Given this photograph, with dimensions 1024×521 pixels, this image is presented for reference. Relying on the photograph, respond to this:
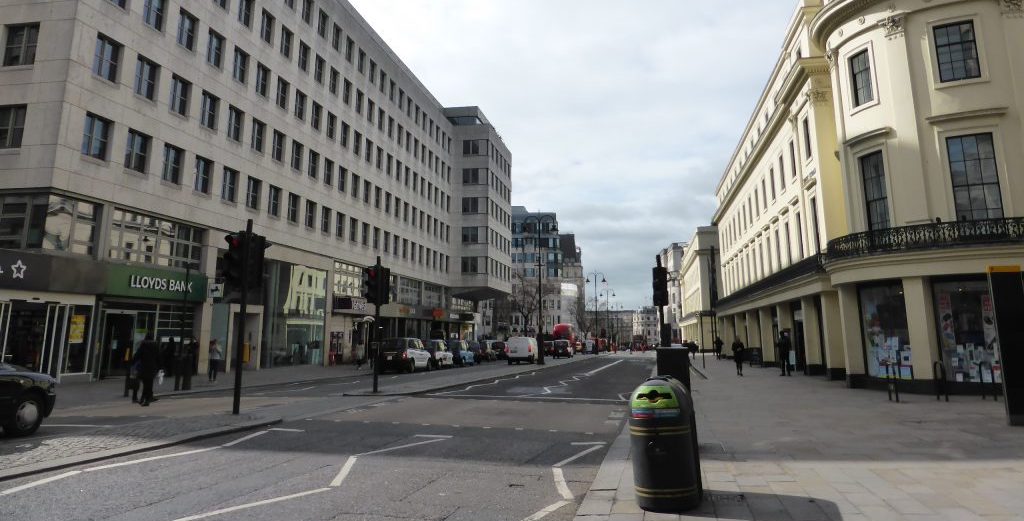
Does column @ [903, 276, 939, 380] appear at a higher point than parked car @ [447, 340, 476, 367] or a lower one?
higher

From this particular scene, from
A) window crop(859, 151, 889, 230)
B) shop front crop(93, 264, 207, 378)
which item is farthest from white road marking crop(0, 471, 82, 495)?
window crop(859, 151, 889, 230)

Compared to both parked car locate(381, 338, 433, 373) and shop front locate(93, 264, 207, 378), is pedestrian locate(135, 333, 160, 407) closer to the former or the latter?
shop front locate(93, 264, 207, 378)

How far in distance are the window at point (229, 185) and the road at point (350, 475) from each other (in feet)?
68.5

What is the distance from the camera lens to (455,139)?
63.5 metres

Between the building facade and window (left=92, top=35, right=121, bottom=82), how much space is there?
0.21ft

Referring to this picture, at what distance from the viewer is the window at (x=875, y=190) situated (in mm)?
18688

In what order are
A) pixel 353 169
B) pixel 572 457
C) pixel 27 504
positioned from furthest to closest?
pixel 353 169 < pixel 572 457 < pixel 27 504

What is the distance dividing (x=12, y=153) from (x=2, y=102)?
2228 millimetres

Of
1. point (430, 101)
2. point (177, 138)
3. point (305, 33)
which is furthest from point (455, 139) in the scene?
point (177, 138)

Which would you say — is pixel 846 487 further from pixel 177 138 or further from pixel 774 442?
pixel 177 138

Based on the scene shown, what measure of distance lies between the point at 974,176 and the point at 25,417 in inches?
965

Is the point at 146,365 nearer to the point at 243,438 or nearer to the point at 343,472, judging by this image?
the point at 243,438

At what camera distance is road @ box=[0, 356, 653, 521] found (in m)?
5.69

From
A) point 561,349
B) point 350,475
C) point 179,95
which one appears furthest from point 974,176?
point 561,349
